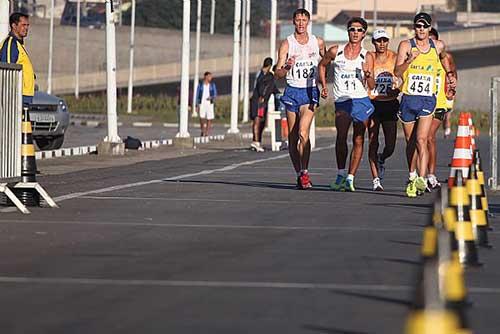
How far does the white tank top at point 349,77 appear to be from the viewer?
18.2m

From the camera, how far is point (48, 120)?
93.1 feet

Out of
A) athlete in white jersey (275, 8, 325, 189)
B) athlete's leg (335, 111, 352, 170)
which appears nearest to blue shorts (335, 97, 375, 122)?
athlete's leg (335, 111, 352, 170)

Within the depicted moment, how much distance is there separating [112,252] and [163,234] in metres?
1.39

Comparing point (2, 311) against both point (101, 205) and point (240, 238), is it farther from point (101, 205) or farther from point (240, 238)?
point (101, 205)

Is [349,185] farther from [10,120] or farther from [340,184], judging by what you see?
[10,120]

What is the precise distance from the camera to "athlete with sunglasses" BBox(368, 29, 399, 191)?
1856 centimetres

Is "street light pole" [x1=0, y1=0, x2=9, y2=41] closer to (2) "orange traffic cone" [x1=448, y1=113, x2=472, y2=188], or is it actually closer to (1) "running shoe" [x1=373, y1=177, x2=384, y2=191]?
(1) "running shoe" [x1=373, y1=177, x2=384, y2=191]

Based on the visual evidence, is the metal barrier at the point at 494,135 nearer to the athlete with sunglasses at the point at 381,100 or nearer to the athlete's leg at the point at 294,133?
the athlete with sunglasses at the point at 381,100

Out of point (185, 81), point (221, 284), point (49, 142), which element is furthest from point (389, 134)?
point (185, 81)

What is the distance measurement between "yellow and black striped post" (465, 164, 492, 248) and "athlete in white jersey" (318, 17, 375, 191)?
6074mm

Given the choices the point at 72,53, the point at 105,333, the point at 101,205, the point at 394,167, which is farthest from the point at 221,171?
the point at 72,53

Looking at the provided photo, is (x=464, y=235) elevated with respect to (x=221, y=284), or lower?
elevated

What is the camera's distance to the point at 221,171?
23266 millimetres

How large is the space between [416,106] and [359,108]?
2.29 ft
